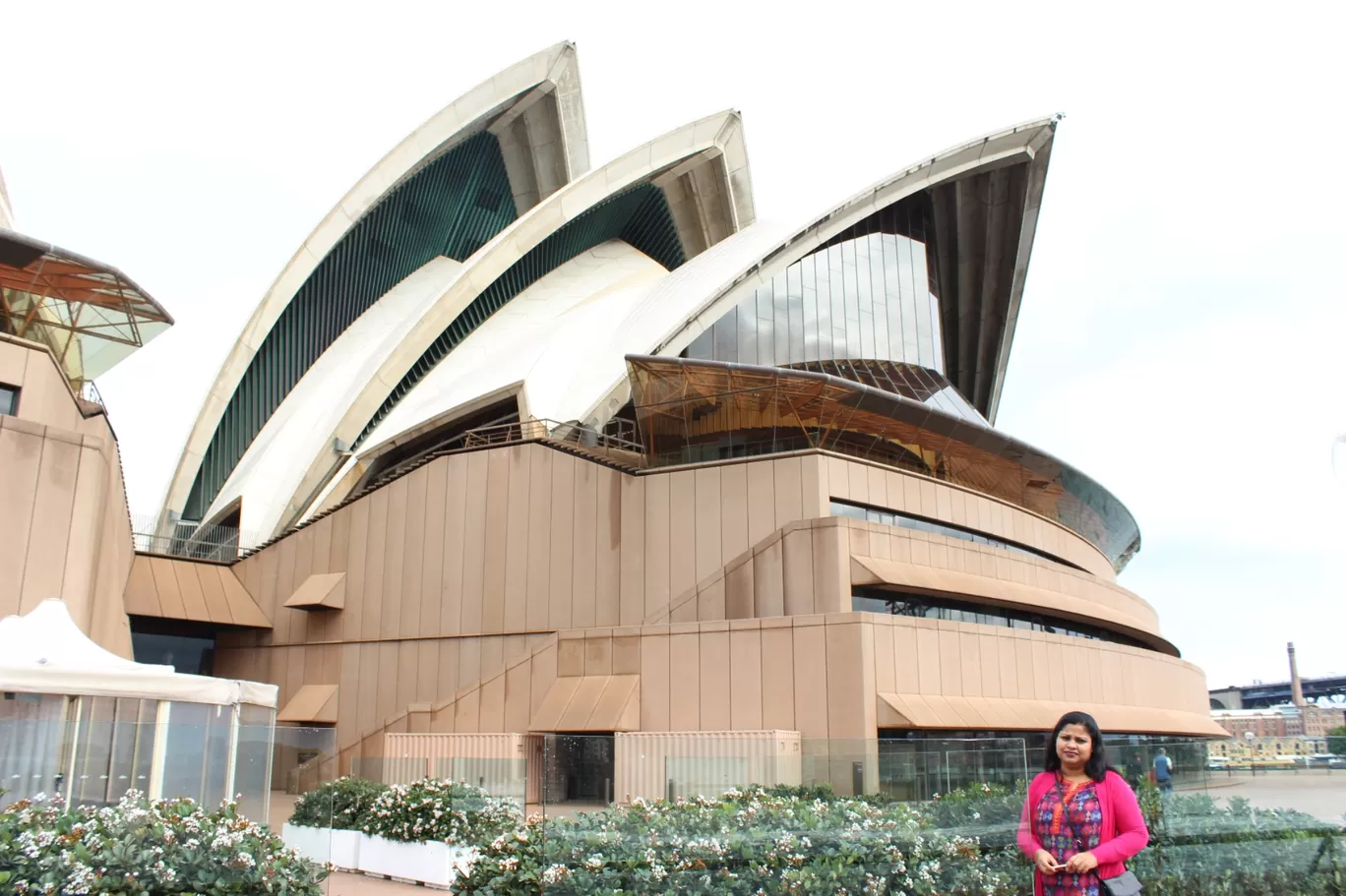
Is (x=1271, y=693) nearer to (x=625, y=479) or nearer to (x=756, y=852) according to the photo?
(x=625, y=479)

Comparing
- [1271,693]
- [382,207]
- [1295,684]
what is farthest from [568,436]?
[1271,693]

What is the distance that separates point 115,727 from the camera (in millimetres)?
8758

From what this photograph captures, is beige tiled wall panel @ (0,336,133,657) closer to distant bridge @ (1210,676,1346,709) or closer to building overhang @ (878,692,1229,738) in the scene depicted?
building overhang @ (878,692,1229,738)

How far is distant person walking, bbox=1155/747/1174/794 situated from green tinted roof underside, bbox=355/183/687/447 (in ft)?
81.1

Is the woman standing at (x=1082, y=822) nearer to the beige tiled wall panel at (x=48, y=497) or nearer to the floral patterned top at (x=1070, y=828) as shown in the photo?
the floral patterned top at (x=1070, y=828)

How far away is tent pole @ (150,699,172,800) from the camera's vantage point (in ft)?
29.1

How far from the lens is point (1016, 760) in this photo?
8641 millimetres

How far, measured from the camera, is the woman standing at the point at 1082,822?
202 inches

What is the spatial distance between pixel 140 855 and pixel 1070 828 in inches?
198

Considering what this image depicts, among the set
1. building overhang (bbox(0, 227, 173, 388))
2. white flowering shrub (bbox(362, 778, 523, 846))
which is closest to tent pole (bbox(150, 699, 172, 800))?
white flowering shrub (bbox(362, 778, 523, 846))

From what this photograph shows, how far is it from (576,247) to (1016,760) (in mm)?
30286

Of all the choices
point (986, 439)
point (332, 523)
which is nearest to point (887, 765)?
point (986, 439)

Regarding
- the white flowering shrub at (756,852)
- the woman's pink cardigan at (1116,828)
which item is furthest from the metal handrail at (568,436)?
the woman's pink cardigan at (1116,828)

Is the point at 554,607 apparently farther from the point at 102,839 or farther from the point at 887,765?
the point at 102,839
